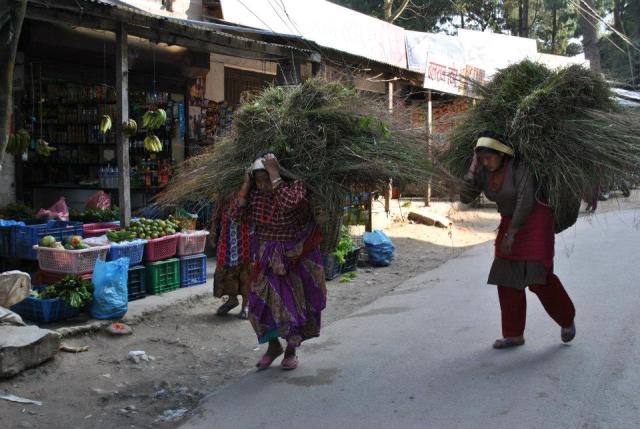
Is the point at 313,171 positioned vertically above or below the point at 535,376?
above

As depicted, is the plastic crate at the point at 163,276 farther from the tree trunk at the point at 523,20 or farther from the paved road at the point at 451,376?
the tree trunk at the point at 523,20

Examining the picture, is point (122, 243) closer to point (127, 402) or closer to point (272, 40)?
point (127, 402)

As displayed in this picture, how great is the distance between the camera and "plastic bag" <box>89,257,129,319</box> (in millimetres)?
5797

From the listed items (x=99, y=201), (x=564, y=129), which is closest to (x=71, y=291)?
(x=99, y=201)

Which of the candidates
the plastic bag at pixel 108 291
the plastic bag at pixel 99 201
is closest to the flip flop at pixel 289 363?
the plastic bag at pixel 108 291

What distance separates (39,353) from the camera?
4758 mm

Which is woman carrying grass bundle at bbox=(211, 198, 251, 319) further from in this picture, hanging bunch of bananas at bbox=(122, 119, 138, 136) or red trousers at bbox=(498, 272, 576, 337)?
red trousers at bbox=(498, 272, 576, 337)

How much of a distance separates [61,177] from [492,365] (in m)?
7.97

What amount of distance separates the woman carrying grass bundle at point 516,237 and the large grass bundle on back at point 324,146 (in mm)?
504

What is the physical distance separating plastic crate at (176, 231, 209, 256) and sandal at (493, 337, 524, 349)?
12.4 feet

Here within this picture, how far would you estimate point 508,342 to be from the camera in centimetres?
496

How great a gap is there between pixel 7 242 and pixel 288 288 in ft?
13.0

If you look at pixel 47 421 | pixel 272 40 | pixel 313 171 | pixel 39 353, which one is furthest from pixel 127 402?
Result: pixel 272 40

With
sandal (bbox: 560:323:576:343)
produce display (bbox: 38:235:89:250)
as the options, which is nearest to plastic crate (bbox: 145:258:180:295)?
produce display (bbox: 38:235:89:250)
